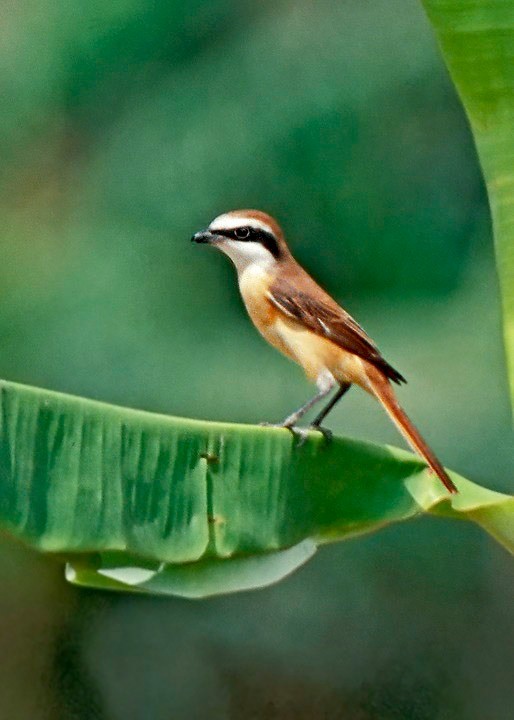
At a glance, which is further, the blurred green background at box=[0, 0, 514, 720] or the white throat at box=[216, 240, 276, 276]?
the blurred green background at box=[0, 0, 514, 720]

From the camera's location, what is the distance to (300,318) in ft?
9.89

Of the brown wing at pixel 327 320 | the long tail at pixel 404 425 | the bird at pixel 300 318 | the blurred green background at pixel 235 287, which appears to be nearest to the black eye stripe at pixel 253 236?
the bird at pixel 300 318

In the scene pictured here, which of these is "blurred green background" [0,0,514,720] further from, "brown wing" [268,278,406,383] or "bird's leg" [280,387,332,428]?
"brown wing" [268,278,406,383]

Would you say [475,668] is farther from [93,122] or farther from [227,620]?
[93,122]

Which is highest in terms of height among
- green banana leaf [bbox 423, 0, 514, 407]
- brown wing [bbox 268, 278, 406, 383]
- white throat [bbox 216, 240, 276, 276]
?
green banana leaf [bbox 423, 0, 514, 407]

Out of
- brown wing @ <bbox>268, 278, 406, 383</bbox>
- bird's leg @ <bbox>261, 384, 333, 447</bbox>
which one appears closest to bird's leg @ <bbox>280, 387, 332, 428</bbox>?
bird's leg @ <bbox>261, 384, 333, 447</bbox>

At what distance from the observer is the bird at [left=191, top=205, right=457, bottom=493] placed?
2.87 m

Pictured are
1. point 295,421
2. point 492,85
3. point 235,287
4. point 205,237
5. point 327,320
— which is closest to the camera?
point 492,85

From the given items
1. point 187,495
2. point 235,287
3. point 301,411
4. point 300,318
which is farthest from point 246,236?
point 235,287

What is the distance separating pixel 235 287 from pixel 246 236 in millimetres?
1788

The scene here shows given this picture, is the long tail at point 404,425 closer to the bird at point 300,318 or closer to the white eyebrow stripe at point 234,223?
the bird at point 300,318

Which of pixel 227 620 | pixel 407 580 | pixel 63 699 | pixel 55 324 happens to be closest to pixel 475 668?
pixel 407 580

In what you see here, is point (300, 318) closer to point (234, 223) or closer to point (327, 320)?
point (327, 320)

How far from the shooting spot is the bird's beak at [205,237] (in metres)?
3.07
